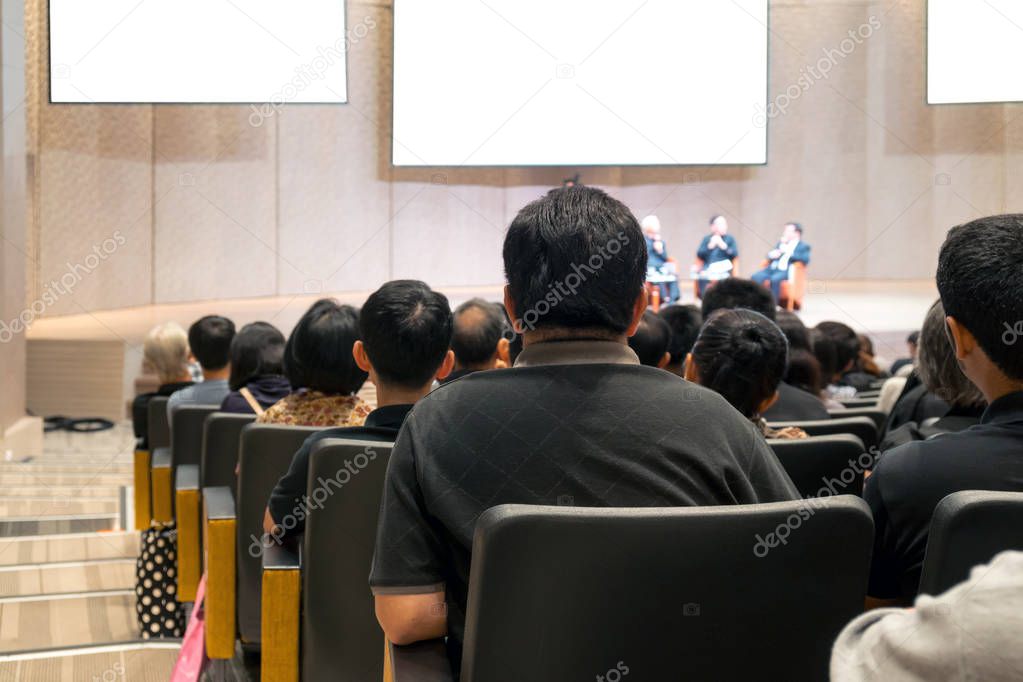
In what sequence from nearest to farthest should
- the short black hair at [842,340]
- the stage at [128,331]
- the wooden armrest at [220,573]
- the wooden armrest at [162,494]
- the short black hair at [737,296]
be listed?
the wooden armrest at [220,573] → the wooden armrest at [162,494] → the short black hair at [737,296] → the short black hair at [842,340] → the stage at [128,331]

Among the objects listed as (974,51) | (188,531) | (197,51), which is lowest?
(188,531)

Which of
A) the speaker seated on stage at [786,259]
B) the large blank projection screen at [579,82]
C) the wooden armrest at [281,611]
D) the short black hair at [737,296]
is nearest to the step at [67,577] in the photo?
the wooden armrest at [281,611]

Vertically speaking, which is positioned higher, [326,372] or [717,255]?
[717,255]

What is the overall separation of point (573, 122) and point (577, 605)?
8.98 m

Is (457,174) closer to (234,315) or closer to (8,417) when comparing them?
(234,315)

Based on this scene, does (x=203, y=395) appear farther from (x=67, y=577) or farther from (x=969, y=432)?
(x=969, y=432)

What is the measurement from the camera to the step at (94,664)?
2.53 m

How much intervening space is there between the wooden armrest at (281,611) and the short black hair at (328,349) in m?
0.54

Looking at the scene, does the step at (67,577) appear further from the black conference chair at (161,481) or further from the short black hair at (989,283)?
the short black hair at (989,283)

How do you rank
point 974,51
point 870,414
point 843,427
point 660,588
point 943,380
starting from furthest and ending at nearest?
point 974,51
point 870,414
point 843,427
point 943,380
point 660,588

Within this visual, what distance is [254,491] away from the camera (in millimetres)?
2070

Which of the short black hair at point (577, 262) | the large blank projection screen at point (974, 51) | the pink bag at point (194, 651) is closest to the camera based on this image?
the short black hair at point (577, 262)

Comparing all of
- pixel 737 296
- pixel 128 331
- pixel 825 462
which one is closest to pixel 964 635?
pixel 825 462

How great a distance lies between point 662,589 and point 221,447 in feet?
5.46
